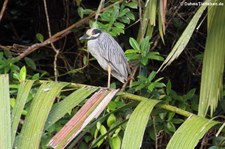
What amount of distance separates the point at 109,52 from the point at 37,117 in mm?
1566

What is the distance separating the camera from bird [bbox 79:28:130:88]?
9.31 feet

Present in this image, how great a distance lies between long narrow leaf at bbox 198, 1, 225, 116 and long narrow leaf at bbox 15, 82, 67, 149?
397 mm

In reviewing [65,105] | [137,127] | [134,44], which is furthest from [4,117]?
[134,44]

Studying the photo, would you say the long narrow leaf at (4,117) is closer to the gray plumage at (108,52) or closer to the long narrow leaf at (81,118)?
the long narrow leaf at (81,118)

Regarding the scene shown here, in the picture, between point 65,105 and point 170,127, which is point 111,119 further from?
point 65,105

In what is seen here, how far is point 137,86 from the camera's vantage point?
253cm

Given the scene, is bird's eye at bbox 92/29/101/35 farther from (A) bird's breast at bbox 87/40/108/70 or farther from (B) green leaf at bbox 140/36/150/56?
(B) green leaf at bbox 140/36/150/56

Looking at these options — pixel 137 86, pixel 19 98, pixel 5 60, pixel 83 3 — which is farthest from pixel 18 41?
pixel 19 98

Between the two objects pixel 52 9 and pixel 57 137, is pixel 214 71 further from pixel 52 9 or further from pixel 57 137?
pixel 52 9

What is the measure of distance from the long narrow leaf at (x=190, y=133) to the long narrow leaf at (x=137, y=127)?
79 millimetres

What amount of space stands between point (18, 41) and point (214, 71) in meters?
2.64

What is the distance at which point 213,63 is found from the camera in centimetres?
142

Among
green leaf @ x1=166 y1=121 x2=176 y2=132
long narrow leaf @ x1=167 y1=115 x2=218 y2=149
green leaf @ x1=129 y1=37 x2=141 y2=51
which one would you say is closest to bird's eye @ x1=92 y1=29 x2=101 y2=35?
green leaf @ x1=129 y1=37 x2=141 y2=51

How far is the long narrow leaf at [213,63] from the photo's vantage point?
4.61 ft
